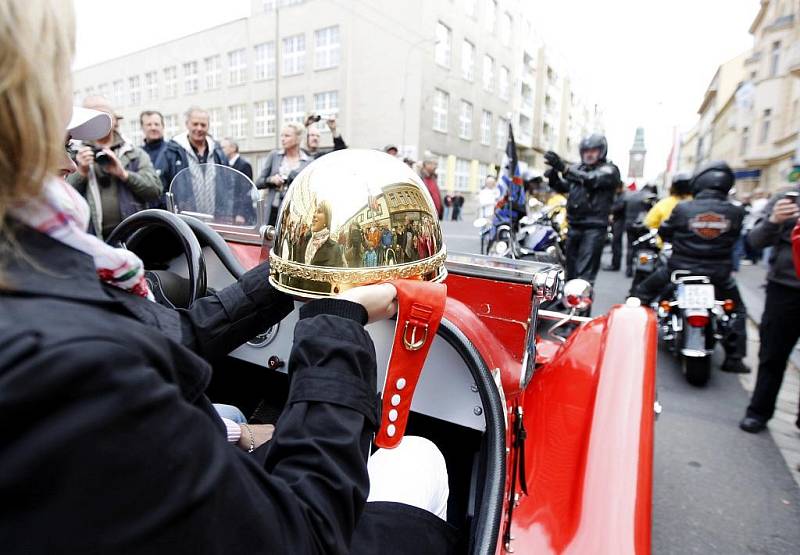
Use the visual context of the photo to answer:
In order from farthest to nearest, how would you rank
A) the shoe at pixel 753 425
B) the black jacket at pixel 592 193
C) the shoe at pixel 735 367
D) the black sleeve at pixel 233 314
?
the black jacket at pixel 592 193
the shoe at pixel 735 367
the shoe at pixel 753 425
the black sleeve at pixel 233 314

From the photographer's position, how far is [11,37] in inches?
18.9

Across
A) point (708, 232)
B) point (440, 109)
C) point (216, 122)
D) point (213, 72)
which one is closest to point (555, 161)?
point (708, 232)

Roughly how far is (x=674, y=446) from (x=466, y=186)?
31484 millimetres

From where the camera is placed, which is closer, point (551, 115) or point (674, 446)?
point (674, 446)

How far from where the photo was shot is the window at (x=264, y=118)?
31344 millimetres

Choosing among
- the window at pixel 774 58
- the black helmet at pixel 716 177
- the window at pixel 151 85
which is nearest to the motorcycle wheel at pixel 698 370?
the black helmet at pixel 716 177

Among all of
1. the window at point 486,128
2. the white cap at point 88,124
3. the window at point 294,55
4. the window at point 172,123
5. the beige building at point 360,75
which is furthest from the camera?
the window at point 172,123

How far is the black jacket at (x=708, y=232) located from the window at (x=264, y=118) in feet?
97.8

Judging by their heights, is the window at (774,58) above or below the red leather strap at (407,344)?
above

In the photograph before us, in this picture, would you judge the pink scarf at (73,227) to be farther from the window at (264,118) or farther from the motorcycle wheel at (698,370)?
the window at (264,118)

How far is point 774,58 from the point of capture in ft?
99.5

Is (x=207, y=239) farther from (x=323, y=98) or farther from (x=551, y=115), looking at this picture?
(x=551, y=115)

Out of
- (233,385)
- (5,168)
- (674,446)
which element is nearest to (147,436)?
(5,168)

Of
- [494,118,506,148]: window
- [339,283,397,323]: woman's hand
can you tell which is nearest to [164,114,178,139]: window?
[494,118,506,148]: window
